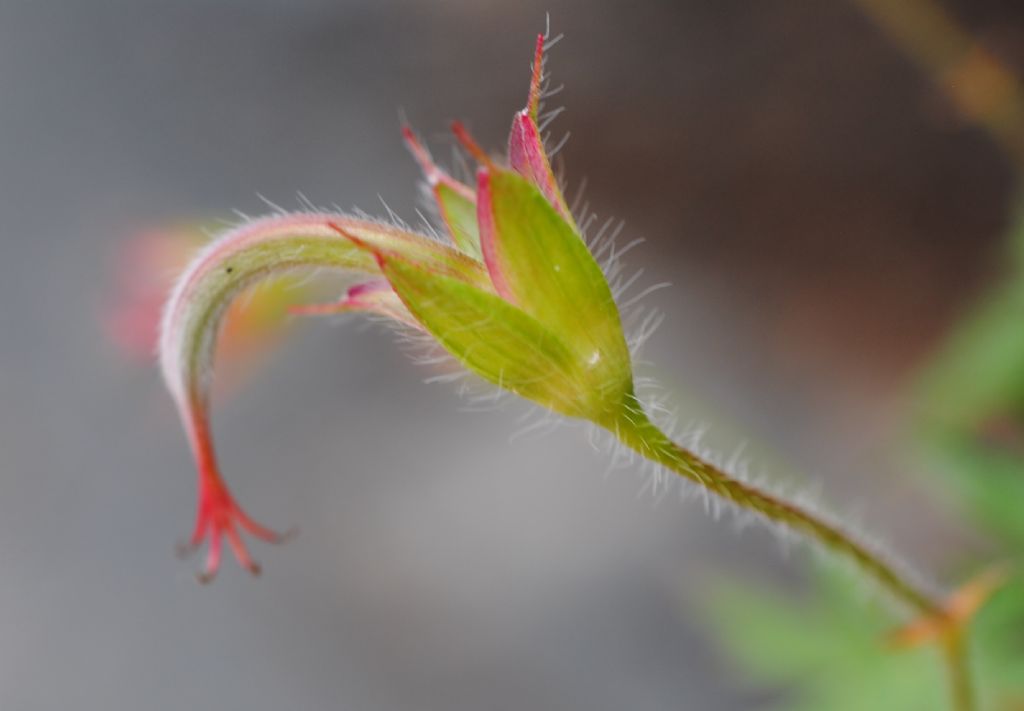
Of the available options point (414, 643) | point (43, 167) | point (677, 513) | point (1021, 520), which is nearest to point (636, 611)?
point (677, 513)

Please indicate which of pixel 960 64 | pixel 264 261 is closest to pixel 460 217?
pixel 264 261

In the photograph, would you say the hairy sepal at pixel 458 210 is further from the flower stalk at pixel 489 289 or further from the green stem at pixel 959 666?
the green stem at pixel 959 666

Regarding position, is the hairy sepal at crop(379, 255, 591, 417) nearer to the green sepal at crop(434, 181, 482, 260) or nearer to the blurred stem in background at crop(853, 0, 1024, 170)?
the green sepal at crop(434, 181, 482, 260)

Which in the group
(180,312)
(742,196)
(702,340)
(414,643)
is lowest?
(180,312)

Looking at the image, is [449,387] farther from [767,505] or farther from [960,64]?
[767,505]

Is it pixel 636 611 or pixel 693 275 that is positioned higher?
pixel 693 275

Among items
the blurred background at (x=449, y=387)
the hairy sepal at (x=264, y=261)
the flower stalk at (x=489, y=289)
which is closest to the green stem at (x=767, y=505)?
the flower stalk at (x=489, y=289)

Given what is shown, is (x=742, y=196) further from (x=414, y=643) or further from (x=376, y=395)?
(x=414, y=643)

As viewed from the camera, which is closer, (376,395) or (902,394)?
(902,394)
